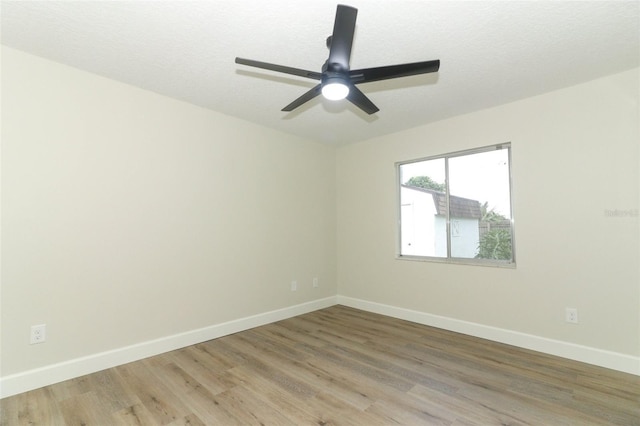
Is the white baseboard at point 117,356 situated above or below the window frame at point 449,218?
below

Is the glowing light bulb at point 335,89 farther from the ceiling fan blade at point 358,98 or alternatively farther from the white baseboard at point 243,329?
the white baseboard at point 243,329

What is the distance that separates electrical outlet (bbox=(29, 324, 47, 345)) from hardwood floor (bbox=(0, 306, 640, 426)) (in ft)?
1.14

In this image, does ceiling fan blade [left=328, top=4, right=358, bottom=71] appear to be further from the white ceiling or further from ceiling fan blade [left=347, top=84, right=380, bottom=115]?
the white ceiling

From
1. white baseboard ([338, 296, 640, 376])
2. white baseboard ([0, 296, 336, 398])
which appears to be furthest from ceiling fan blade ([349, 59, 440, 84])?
white baseboard ([0, 296, 336, 398])

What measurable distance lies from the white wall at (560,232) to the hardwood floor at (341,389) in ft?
1.07

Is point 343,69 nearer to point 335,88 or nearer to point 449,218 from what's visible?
point 335,88

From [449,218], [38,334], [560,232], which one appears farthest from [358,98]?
[38,334]

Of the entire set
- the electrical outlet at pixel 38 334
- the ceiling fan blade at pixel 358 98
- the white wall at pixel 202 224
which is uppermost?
the ceiling fan blade at pixel 358 98

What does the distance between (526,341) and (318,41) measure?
3237 mm

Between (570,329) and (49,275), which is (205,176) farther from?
(570,329)

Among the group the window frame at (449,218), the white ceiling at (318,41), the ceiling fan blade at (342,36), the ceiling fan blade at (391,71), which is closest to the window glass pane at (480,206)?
the window frame at (449,218)

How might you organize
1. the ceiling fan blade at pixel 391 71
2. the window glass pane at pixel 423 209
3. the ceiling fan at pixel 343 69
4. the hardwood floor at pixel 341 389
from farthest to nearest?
the window glass pane at pixel 423 209 < the hardwood floor at pixel 341 389 < the ceiling fan blade at pixel 391 71 < the ceiling fan at pixel 343 69

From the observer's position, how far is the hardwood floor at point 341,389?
187 centimetres

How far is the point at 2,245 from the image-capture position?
213cm
